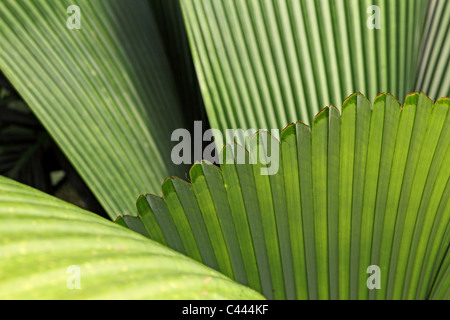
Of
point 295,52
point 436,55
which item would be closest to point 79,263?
point 295,52

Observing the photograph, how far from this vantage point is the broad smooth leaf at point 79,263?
0.48 feet

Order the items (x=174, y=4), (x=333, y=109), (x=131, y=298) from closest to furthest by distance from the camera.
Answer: (x=131, y=298) < (x=333, y=109) < (x=174, y=4)

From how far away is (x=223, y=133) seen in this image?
59 cm

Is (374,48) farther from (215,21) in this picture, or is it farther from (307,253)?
(307,253)

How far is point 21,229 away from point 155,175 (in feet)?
1.49

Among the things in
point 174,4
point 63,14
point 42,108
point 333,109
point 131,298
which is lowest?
point 131,298

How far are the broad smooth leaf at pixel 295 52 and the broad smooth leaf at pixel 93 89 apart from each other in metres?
0.11

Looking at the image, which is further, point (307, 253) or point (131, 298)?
point (307, 253)

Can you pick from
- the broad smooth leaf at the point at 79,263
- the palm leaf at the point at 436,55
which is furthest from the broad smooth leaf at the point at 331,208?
the palm leaf at the point at 436,55

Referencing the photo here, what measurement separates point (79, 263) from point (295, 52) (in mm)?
467

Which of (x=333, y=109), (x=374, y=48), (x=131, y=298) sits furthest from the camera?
(x=374, y=48)

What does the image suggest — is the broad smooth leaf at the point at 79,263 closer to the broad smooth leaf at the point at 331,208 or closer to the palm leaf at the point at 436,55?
the broad smooth leaf at the point at 331,208

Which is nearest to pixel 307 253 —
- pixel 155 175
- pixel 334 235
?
pixel 334 235

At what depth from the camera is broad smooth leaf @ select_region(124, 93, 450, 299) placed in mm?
327
